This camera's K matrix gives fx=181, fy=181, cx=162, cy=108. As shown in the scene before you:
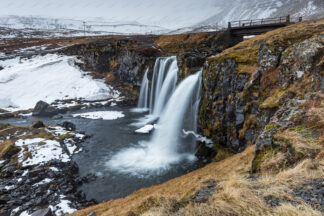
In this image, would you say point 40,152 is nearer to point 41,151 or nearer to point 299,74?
point 41,151

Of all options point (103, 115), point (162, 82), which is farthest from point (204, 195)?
point (103, 115)

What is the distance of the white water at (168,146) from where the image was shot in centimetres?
1640

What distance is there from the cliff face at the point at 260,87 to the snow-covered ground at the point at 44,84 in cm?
2968

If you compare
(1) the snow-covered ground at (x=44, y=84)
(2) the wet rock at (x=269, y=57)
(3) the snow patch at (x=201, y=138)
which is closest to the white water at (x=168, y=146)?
(3) the snow patch at (x=201, y=138)

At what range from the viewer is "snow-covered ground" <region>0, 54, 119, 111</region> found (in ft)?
129

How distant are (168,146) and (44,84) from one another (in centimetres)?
3941

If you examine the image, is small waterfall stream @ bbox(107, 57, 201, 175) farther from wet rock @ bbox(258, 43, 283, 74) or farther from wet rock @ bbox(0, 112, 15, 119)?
wet rock @ bbox(0, 112, 15, 119)

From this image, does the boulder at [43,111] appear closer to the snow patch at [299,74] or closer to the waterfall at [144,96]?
the waterfall at [144,96]

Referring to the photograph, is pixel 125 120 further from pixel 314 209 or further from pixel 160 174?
pixel 314 209

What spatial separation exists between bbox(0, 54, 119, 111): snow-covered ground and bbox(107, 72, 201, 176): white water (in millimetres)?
23499

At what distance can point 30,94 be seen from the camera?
1614 inches

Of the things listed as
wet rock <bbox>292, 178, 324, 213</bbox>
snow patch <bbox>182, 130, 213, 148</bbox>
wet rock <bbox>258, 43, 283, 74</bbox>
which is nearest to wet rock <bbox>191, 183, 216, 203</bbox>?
wet rock <bbox>292, 178, 324, 213</bbox>

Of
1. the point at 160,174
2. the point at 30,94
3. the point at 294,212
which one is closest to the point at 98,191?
the point at 160,174

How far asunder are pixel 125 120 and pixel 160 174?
1602 centimetres
